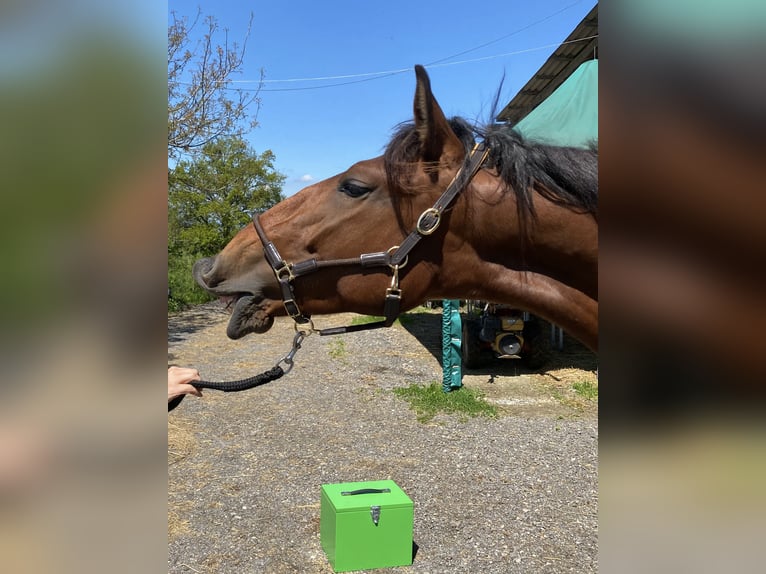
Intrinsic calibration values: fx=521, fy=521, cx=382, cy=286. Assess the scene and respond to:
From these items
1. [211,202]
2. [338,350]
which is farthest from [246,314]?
[211,202]

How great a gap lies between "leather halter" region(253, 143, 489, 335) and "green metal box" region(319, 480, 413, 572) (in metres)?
1.76

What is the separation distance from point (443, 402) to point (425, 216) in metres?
5.98

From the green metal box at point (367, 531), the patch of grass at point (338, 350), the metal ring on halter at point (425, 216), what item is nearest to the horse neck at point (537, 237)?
the metal ring on halter at point (425, 216)

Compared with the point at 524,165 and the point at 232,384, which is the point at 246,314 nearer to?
the point at 232,384

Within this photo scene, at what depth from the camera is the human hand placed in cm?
178

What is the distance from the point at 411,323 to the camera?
54.7ft

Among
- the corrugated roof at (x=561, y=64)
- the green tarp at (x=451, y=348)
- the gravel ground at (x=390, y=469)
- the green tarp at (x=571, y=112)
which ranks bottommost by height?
the gravel ground at (x=390, y=469)

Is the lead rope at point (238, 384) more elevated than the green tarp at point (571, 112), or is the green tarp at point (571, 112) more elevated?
the green tarp at point (571, 112)

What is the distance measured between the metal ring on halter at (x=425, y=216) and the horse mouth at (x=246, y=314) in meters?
0.74

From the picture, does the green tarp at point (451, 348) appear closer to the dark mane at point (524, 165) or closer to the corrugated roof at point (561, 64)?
the corrugated roof at point (561, 64)

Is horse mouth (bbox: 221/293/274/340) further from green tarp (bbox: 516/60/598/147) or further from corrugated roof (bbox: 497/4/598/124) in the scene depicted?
corrugated roof (bbox: 497/4/598/124)

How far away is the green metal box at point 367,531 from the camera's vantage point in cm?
344

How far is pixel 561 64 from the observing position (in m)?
12.5
